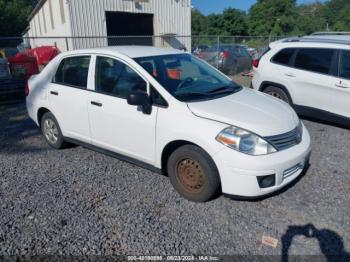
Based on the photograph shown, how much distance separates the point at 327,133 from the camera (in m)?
5.95

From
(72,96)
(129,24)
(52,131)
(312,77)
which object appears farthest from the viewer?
(129,24)

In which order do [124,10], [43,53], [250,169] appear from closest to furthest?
1. [250,169]
2. [43,53]
3. [124,10]

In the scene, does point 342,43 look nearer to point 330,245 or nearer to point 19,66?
point 330,245

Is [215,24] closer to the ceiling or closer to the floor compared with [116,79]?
closer to the ceiling

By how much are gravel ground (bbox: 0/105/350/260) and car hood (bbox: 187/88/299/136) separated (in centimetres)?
89

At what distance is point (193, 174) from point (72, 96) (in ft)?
7.20

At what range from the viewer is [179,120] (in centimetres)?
346

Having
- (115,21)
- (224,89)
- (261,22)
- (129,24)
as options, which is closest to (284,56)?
(224,89)

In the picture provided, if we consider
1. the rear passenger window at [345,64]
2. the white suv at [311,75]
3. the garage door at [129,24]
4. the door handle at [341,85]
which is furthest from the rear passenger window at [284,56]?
the garage door at [129,24]

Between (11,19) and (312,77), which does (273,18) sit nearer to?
(11,19)

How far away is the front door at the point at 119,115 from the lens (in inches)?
149

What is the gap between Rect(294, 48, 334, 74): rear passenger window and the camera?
595 centimetres

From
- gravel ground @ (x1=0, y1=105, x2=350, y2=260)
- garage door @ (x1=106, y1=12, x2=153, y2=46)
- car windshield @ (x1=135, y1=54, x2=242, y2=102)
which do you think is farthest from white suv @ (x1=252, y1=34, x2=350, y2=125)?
garage door @ (x1=106, y1=12, x2=153, y2=46)

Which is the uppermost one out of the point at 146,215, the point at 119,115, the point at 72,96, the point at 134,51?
the point at 134,51
